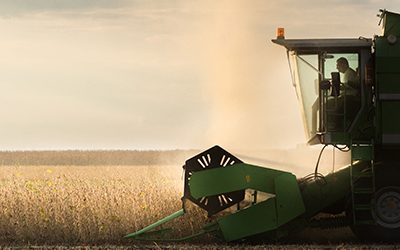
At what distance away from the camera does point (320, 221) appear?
41.7 feet

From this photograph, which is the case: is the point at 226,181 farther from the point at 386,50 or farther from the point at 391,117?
the point at 386,50

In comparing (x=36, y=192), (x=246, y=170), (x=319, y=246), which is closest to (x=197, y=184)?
(x=246, y=170)

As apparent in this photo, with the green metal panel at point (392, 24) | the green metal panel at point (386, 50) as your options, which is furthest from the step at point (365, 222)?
the green metal panel at point (392, 24)

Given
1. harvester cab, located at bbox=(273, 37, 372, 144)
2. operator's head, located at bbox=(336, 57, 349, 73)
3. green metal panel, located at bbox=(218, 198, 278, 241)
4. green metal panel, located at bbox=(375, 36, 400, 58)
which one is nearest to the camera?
green metal panel, located at bbox=(218, 198, 278, 241)

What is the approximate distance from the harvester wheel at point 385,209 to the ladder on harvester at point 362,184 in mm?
87

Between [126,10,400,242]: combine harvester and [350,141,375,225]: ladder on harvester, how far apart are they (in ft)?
0.05

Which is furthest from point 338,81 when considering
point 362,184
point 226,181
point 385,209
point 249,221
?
point 249,221

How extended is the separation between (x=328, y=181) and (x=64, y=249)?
3816 mm

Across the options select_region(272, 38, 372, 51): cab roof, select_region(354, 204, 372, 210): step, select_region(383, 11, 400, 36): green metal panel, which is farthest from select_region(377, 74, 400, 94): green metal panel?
select_region(354, 204, 372, 210): step

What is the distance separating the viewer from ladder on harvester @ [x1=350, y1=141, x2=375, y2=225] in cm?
1241

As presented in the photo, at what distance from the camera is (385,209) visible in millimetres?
12492

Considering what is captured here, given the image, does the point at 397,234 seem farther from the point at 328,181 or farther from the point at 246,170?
the point at 246,170

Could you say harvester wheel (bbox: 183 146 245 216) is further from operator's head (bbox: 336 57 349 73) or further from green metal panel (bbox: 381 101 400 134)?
green metal panel (bbox: 381 101 400 134)

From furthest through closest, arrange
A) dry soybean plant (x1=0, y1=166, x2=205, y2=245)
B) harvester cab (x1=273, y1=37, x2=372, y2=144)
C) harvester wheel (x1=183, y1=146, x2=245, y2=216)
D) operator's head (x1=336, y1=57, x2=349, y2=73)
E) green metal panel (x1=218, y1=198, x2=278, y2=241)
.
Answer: dry soybean plant (x1=0, y1=166, x2=205, y2=245) → operator's head (x1=336, y1=57, x2=349, y2=73) → harvester cab (x1=273, y1=37, x2=372, y2=144) → harvester wheel (x1=183, y1=146, x2=245, y2=216) → green metal panel (x1=218, y1=198, x2=278, y2=241)
